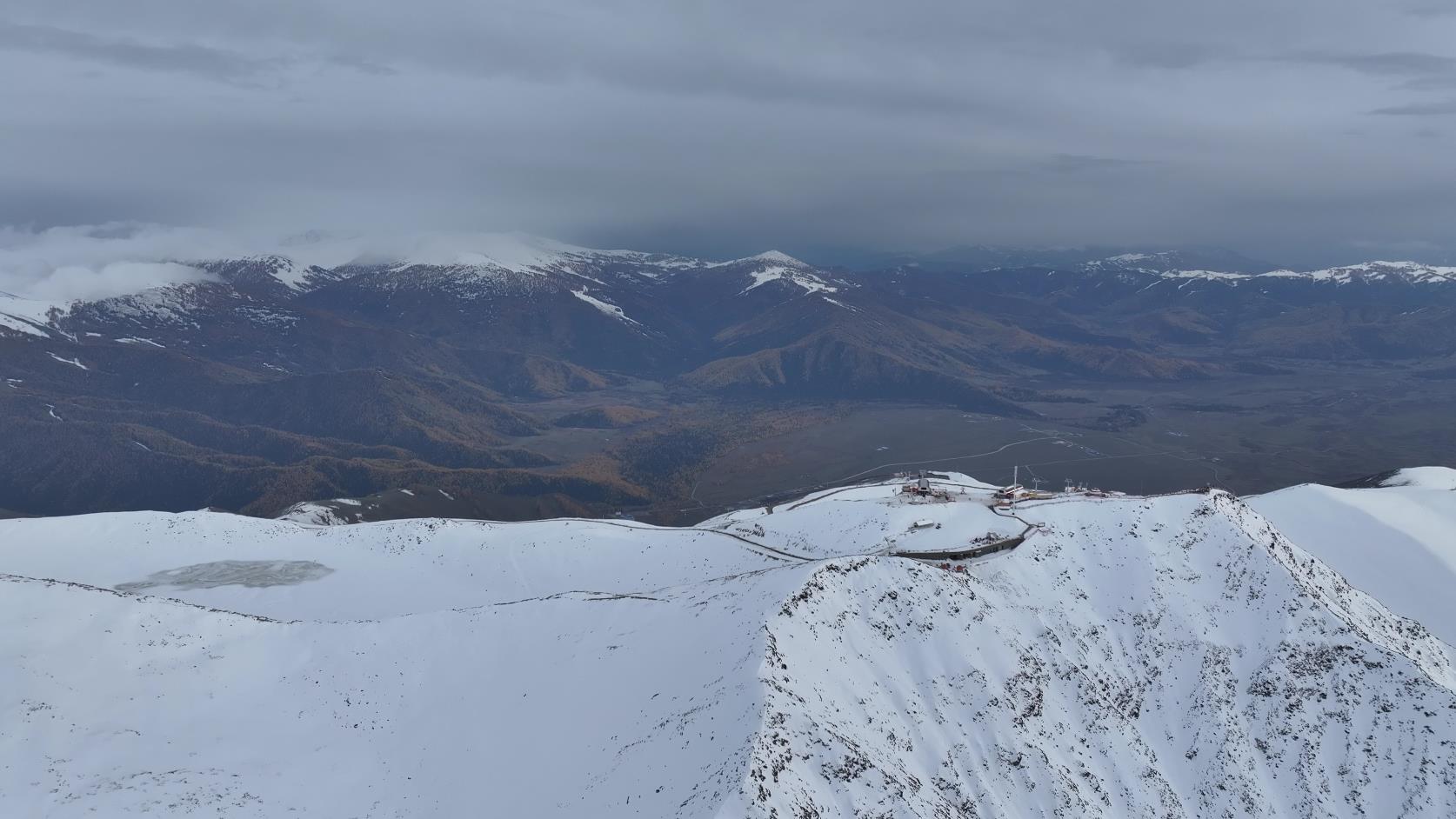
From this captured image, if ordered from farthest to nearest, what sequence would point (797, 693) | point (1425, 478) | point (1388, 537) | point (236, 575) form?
point (1425, 478) < point (1388, 537) < point (236, 575) < point (797, 693)

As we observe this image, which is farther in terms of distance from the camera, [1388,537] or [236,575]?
[1388,537]

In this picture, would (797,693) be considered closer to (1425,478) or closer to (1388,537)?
(1388,537)

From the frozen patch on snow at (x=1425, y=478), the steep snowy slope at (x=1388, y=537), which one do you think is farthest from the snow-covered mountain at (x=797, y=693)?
the frozen patch on snow at (x=1425, y=478)

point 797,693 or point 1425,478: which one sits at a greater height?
point 797,693

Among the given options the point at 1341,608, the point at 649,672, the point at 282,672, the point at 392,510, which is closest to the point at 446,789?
the point at 649,672

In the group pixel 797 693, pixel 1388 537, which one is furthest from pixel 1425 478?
pixel 797 693

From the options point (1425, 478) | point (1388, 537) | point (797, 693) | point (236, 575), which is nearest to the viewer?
point (797, 693)

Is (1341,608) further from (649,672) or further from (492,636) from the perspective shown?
(492,636)
